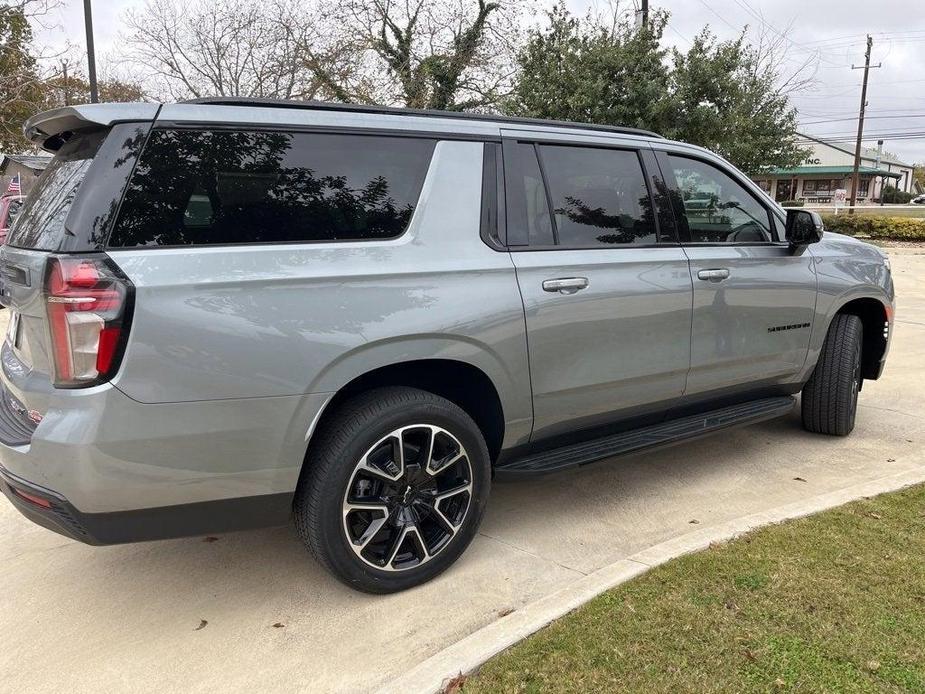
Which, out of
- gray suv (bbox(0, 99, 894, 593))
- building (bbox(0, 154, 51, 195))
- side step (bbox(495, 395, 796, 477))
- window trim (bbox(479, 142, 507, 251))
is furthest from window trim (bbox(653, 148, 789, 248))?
building (bbox(0, 154, 51, 195))

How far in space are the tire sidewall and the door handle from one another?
5.15ft

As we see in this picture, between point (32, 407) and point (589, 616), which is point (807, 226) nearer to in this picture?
point (589, 616)

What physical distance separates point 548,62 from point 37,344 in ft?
42.0

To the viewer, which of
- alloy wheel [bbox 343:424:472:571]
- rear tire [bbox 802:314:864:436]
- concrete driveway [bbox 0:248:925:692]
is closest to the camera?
concrete driveway [bbox 0:248:925:692]

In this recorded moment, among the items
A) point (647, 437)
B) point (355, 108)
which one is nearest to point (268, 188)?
point (355, 108)

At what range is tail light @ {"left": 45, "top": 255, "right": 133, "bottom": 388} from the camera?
2.28 m

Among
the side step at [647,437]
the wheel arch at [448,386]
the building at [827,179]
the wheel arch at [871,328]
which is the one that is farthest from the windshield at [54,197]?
the building at [827,179]

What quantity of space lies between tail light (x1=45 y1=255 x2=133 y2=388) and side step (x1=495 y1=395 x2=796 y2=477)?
169 centimetres

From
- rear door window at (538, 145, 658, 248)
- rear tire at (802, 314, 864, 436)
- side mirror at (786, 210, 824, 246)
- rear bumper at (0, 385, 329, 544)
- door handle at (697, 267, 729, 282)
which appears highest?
rear door window at (538, 145, 658, 248)

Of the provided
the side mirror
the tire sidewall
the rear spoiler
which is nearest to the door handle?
the side mirror

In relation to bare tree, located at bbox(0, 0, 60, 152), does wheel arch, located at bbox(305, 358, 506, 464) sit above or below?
below

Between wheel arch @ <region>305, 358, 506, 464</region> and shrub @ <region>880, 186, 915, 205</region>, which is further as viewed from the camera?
shrub @ <region>880, 186, 915, 205</region>

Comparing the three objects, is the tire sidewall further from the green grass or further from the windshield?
the windshield

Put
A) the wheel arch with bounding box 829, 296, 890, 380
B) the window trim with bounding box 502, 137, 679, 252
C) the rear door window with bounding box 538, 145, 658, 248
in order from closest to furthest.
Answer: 1. the window trim with bounding box 502, 137, 679, 252
2. the rear door window with bounding box 538, 145, 658, 248
3. the wheel arch with bounding box 829, 296, 890, 380
